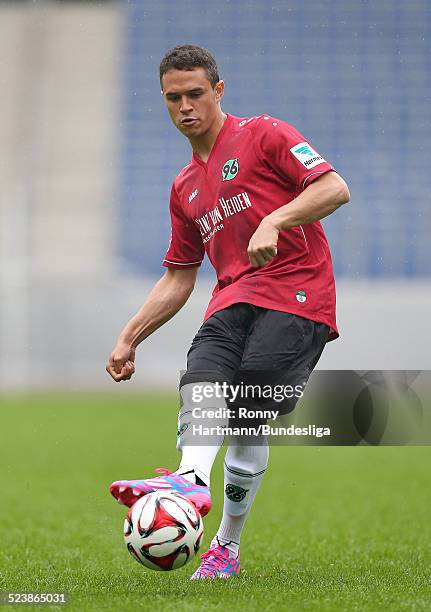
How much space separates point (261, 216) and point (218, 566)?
4.33 ft

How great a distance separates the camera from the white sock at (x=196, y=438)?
11.5 ft

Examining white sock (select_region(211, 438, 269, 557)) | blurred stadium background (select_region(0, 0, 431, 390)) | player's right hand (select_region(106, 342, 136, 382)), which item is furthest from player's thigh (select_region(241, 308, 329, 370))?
blurred stadium background (select_region(0, 0, 431, 390))

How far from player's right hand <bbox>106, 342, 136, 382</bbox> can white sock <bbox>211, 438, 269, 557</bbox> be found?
510 millimetres

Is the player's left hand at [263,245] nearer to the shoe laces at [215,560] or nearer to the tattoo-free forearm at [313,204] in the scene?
the tattoo-free forearm at [313,204]

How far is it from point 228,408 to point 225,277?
1.89 ft

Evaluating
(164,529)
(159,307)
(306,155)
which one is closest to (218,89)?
(306,155)

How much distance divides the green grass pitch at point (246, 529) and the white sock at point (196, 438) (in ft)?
1.32

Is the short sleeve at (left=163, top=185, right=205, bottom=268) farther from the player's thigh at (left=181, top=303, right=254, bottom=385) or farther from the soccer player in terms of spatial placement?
the player's thigh at (left=181, top=303, right=254, bottom=385)

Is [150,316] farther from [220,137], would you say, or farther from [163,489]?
[163,489]

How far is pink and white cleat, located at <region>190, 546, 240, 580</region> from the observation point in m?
4.05

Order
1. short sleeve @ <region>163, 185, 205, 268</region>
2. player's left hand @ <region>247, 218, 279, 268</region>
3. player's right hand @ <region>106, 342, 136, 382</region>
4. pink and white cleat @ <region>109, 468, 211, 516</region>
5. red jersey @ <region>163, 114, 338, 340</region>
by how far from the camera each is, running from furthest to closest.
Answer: short sleeve @ <region>163, 185, 205, 268</region> < player's right hand @ <region>106, 342, 136, 382</region> < red jersey @ <region>163, 114, 338, 340</region> < player's left hand @ <region>247, 218, 279, 268</region> < pink and white cleat @ <region>109, 468, 211, 516</region>

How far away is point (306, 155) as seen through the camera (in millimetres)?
Result: 3846

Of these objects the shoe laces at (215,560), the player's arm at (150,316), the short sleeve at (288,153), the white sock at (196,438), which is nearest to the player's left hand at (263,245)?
the short sleeve at (288,153)

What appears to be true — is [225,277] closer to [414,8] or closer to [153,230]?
[153,230]
